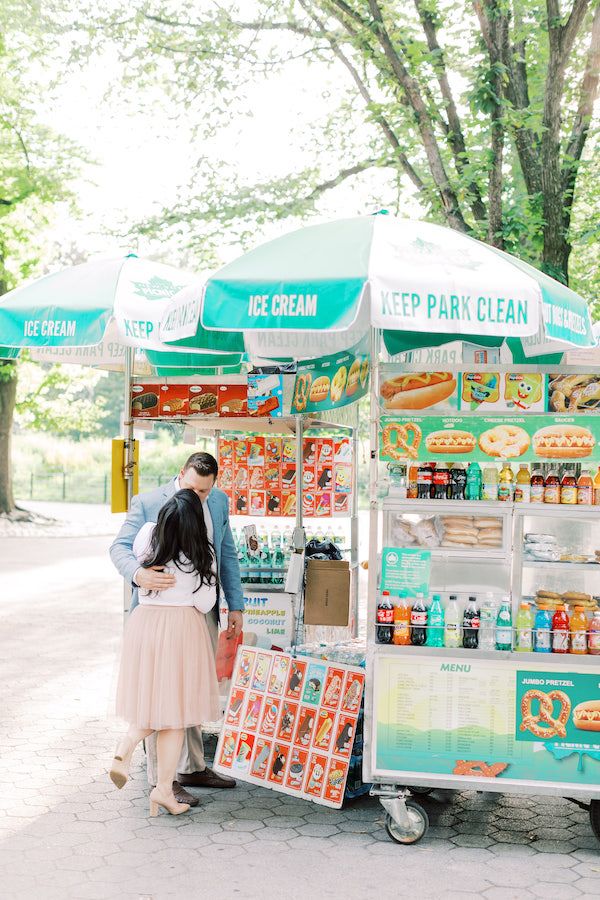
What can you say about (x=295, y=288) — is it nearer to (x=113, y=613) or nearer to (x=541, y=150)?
(x=541, y=150)

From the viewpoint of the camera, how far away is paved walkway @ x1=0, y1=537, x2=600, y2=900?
4.04 metres

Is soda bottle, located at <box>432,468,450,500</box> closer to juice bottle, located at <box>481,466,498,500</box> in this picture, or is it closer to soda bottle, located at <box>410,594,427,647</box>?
juice bottle, located at <box>481,466,498,500</box>

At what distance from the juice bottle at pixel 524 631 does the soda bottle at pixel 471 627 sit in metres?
0.20

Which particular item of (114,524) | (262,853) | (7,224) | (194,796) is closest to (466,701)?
(262,853)

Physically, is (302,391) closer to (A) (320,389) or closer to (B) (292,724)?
(A) (320,389)

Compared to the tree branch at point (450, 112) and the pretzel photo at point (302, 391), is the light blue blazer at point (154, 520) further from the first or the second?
the tree branch at point (450, 112)

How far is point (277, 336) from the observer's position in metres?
6.09

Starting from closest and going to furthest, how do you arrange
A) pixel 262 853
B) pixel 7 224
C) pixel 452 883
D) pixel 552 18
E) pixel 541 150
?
pixel 452 883 < pixel 262 853 < pixel 552 18 < pixel 541 150 < pixel 7 224

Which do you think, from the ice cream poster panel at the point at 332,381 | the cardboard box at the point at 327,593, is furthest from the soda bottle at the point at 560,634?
the ice cream poster panel at the point at 332,381

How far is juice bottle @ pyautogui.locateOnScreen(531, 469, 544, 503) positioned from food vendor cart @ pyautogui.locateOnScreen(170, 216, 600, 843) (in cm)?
8

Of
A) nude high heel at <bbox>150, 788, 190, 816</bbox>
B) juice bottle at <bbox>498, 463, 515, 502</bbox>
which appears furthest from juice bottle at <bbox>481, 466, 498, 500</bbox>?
nude high heel at <bbox>150, 788, 190, 816</bbox>

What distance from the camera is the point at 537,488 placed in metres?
4.73

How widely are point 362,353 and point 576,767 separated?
270cm

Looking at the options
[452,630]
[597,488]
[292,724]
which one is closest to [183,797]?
[292,724]
